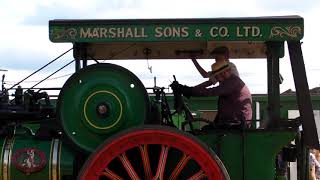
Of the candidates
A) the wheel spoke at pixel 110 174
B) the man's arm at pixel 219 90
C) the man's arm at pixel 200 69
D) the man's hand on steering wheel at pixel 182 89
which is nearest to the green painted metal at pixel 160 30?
the man's arm at pixel 219 90

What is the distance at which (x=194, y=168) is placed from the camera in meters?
Result: 4.60

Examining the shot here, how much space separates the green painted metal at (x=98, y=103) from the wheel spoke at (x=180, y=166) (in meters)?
0.49

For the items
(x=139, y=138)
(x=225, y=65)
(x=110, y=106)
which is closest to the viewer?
(x=139, y=138)

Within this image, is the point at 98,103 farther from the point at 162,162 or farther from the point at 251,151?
the point at 251,151

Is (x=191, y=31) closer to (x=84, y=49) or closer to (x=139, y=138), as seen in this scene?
(x=139, y=138)

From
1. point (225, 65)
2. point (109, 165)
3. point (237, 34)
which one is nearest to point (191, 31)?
point (237, 34)

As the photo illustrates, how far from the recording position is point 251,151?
4.67 metres

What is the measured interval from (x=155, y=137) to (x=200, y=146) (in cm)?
33

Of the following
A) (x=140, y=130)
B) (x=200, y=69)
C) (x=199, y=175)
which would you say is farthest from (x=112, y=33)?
(x=200, y=69)

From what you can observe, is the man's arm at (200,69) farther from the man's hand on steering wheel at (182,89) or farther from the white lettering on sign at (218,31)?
the white lettering on sign at (218,31)

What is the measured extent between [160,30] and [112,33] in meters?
0.36

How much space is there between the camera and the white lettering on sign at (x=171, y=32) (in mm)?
4484

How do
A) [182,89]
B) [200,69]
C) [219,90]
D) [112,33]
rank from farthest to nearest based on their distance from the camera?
[200,69] → [182,89] → [219,90] → [112,33]

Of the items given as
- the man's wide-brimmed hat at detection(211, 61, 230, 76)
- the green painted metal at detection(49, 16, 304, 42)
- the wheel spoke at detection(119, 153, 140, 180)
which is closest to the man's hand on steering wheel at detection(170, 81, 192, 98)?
the man's wide-brimmed hat at detection(211, 61, 230, 76)
